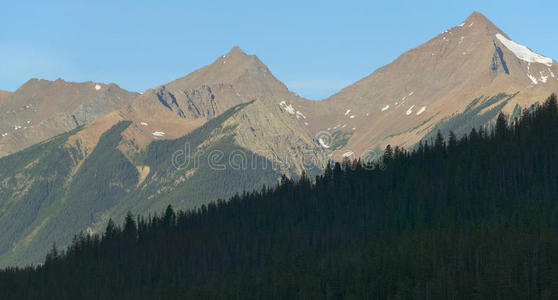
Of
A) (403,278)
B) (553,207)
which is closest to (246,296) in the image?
(403,278)

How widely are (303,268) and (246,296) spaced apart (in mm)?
16312

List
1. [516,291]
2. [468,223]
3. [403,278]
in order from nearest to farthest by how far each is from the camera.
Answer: [516,291] → [403,278] → [468,223]

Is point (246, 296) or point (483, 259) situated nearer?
point (483, 259)

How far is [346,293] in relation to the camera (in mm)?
161625

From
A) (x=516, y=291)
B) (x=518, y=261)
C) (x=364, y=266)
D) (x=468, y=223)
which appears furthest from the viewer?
(x=468, y=223)

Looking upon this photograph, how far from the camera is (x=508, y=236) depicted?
160 m

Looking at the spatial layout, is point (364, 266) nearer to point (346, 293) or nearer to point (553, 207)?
point (346, 293)

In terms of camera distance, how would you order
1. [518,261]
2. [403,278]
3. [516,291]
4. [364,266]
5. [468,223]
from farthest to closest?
[468,223] → [364,266] → [403,278] → [518,261] → [516,291]

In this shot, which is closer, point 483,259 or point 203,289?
point 483,259

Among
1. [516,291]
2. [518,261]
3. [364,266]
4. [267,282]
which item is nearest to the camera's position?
[516,291]

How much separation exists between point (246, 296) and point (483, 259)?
162 ft

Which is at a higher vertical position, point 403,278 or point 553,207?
point 553,207

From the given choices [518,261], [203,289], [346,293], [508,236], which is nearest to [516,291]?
[518,261]

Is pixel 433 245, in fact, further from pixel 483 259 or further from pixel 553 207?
pixel 553 207
